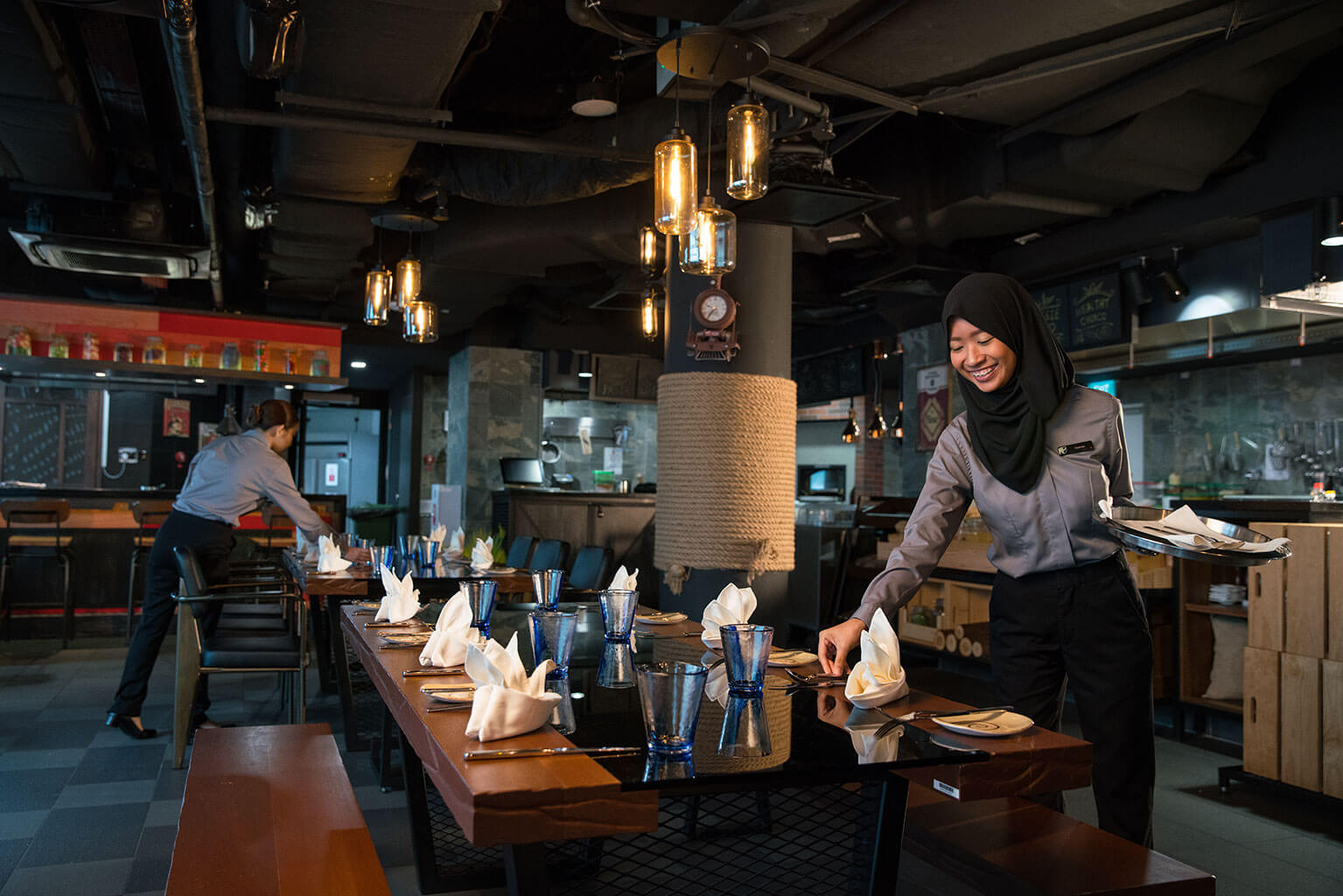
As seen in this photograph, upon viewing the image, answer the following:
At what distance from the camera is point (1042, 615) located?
2086 millimetres

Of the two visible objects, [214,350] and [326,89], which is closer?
[326,89]

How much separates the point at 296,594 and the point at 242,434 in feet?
3.47

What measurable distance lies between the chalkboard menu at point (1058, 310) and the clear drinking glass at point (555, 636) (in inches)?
240

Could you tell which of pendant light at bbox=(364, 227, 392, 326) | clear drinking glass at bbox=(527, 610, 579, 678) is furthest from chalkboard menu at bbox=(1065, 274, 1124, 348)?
clear drinking glass at bbox=(527, 610, 579, 678)

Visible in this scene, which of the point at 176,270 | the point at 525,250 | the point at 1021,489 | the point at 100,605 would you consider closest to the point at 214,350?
the point at 176,270

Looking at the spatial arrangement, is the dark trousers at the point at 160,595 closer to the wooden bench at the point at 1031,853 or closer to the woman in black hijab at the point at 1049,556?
the woman in black hijab at the point at 1049,556

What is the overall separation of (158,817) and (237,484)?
1595mm

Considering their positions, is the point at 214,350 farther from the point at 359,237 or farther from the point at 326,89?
the point at 326,89

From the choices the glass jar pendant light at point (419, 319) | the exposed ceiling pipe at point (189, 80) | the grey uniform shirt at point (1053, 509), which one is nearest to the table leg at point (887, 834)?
the grey uniform shirt at point (1053, 509)

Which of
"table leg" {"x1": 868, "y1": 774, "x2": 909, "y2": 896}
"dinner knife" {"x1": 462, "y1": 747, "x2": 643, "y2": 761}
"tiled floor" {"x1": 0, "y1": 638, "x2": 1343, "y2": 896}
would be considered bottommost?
"tiled floor" {"x1": 0, "y1": 638, "x2": 1343, "y2": 896}

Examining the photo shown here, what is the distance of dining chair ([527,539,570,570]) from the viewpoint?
188 inches

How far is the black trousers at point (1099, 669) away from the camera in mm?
1953

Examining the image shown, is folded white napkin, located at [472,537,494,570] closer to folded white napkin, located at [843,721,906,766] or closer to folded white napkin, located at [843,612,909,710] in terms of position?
folded white napkin, located at [843,612,909,710]

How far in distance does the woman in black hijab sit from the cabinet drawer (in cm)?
221
